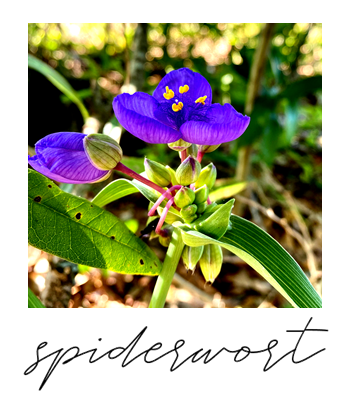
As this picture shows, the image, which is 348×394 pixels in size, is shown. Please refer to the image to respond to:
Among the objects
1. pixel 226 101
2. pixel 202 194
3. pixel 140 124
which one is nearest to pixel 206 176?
pixel 202 194

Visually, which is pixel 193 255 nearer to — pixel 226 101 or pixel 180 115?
pixel 180 115

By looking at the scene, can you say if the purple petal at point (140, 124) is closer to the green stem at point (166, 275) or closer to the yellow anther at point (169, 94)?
the yellow anther at point (169, 94)

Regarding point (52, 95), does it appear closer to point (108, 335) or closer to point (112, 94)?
point (112, 94)

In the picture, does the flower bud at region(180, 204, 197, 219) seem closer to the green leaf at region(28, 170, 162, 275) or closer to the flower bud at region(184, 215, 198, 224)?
the flower bud at region(184, 215, 198, 224)

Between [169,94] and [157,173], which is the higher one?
[169,94]
